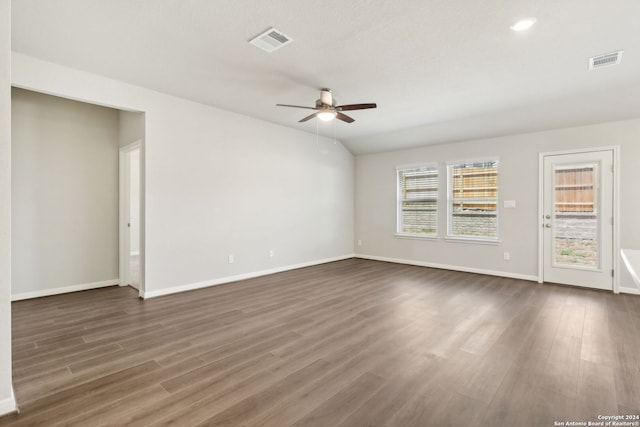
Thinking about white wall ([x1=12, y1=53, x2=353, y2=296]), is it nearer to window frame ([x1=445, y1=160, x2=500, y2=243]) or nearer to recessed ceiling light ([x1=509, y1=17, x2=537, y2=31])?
window frame ([x1=445, y1=160, x2=500, y2=243])

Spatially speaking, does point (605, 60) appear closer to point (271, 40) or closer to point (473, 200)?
point (473, 200)

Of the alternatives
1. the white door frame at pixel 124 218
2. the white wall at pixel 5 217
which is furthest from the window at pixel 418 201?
the white wall at pixel 5 217

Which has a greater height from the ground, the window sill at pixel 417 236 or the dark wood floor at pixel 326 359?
the window sill at pixel 417 236

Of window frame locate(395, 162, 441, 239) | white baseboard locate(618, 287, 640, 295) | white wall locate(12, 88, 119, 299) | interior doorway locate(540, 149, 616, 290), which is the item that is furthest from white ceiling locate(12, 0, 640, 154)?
white baseboard locate(618, 287, 640, 295)

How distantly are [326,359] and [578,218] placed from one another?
4.89 meters

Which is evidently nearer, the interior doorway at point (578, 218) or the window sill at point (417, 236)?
the interior doorway at point (578, 218)

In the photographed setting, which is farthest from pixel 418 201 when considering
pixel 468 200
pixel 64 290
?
pixel 64 290

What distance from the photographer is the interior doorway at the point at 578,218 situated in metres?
4.66

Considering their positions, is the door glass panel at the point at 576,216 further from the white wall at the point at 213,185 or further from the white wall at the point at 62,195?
the white wall at the point at 62,195

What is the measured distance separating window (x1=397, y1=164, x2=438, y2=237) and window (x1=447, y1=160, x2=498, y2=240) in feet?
1.15

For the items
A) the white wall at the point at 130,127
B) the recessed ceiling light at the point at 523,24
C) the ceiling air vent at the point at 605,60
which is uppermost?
the ceiling air vent at the point at 605,60

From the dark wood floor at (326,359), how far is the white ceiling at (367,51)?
113 inches

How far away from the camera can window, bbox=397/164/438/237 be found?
21.7ft

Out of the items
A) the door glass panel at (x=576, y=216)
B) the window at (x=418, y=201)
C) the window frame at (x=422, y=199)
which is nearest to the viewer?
the door glass panel at (x=576, y=216)
